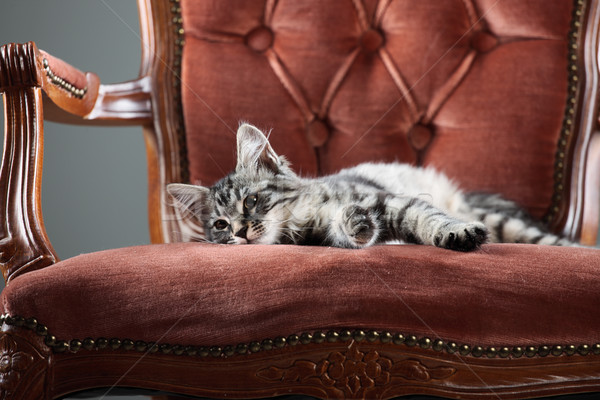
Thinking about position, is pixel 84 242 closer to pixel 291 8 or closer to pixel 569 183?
pixel 291 8

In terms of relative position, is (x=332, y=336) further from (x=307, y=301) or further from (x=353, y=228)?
(x=353, y=228)

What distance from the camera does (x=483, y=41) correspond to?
4.73 feet

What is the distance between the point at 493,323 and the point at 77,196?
1.38 meters

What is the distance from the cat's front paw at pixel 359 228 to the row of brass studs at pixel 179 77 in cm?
54

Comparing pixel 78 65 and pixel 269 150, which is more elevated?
pixel 78 65

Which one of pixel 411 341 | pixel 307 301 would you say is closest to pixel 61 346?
pixel 307 301

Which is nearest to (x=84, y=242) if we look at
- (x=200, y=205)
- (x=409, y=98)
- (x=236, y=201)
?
(x=200, y=205)

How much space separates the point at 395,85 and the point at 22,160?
2.96 feet

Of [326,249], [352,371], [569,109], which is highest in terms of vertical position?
[569,109]

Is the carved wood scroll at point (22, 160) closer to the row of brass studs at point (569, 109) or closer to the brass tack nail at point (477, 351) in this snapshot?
the brass tack nail at point (477, 351)

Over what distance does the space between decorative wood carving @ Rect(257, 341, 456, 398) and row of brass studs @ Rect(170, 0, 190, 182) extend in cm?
79

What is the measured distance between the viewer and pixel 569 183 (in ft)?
4.47

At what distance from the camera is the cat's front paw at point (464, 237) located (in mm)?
836

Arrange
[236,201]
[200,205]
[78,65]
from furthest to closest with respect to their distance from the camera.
Result: 1. [78,65]
2. [200,205]
3. [236,201]
